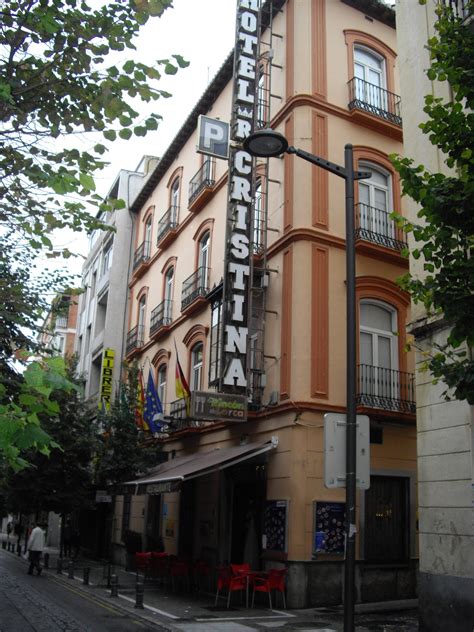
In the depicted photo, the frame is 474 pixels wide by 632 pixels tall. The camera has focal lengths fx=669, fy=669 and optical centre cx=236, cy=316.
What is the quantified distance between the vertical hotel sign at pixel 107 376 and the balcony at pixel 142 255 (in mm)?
4182

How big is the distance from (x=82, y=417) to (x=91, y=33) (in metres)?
19.7

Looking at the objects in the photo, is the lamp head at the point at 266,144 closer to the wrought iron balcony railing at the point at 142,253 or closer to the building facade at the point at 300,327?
the building facade at the point at 300,327

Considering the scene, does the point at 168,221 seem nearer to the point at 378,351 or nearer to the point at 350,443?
the point at 378,351

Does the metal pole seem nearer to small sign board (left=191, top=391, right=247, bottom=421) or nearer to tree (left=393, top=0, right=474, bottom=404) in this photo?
tree (left=393, top=0, right=474, bottom=404)

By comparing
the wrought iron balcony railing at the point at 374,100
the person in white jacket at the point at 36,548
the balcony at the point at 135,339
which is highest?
the wrought iron balcony railing at the point at 374,100

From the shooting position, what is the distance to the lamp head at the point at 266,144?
28.3 ft

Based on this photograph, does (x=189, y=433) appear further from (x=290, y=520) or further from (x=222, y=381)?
(x=290, y=520)

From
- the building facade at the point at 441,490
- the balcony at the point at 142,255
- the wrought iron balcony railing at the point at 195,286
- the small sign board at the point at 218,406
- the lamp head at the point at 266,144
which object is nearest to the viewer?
the lamp head at the point at 266,144

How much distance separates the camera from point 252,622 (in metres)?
12.8

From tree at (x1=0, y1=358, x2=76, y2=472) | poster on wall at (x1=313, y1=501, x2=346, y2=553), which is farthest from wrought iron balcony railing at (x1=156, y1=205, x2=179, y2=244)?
tree at (x1=0, y1=358, x2=76, y2=472)

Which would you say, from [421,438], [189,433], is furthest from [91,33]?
[189,433]

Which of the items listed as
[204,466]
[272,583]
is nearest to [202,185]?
Answer: [204,466]

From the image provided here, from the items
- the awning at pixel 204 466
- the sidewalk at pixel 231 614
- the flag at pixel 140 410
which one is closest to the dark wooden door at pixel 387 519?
the sidewalk at pixel 231 614

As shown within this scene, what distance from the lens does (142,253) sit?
3108 centimetres
